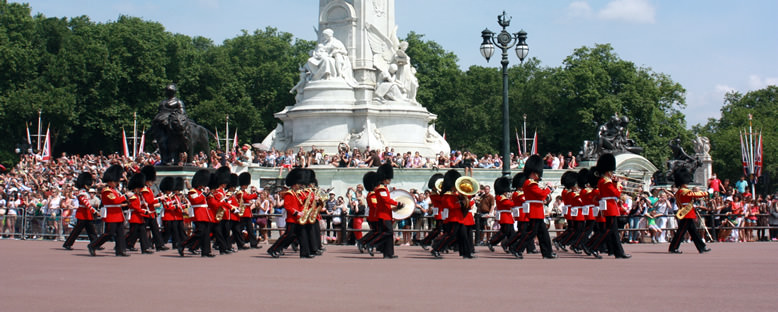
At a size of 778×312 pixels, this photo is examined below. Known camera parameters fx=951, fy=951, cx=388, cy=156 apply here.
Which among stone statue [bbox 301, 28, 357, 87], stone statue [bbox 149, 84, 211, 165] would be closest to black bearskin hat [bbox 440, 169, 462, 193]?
stone statue [bbox 149, 84, 211, 165]

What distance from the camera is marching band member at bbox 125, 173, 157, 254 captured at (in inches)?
719

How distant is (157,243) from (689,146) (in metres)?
49.9

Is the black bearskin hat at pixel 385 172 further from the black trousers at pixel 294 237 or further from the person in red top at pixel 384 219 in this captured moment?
the black trousers at pixel 294 237

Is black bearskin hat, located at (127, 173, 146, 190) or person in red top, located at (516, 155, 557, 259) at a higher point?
black bearskin hat, located at (127, 173, 146, 190)

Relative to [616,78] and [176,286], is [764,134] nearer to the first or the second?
[616,78]

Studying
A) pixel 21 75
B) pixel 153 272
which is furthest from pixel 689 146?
pixel 153 272

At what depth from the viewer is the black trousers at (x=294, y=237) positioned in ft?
56.0

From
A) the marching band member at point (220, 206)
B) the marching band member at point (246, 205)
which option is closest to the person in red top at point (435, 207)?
the marching band member at point (246, 205)

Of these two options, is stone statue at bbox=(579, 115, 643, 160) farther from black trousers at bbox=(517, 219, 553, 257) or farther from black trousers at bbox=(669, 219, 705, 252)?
black trousers at bbox=(517, 219, 553, 257)

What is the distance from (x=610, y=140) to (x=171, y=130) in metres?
16.2

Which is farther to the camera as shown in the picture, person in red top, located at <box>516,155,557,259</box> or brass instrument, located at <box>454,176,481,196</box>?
brass instrument, located at <box>454,176,481,196</box>

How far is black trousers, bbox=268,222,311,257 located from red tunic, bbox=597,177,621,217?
5352mm

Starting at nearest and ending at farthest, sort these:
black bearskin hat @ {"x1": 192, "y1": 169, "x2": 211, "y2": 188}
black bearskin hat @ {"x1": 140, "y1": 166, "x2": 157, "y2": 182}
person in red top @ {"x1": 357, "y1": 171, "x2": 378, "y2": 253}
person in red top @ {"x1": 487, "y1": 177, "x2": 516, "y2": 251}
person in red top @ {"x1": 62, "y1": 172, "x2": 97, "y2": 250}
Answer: person in red top @ {"x1": 357, "y1": 171, "x2": 378, "y2": 253}, person in red top @ {"x1": 487, "y1": 177, "x2": 516, "y2": 251}, black bearskin hat @ {"x1": 192, "y1": 169, "x2": 211, "y2": 188}, black bearskin hat @ {"x1": 140, "y1": 166, "x2": 157, "y2": 182}, person in red top @ {"x1": 62, "y1": 172, "x2": 97, "y2": 250}

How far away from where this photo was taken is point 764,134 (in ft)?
224
